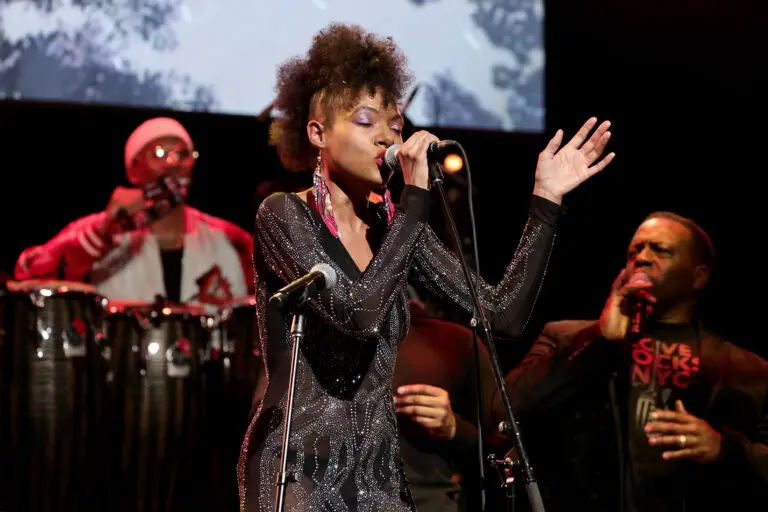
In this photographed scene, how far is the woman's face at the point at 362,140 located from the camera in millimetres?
2803

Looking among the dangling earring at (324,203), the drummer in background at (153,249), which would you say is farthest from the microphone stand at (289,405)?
the drummer in background at (153,249)

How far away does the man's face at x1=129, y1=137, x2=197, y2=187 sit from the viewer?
5957 mm

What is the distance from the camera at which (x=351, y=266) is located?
8.98 ft

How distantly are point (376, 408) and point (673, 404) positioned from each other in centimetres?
289

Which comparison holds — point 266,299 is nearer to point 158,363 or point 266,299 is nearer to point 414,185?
point 414,185

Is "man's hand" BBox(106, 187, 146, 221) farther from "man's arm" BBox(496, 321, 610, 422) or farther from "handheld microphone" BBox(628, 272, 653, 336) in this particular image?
"handheld microphone" BBox(628, 272, 653, 336)

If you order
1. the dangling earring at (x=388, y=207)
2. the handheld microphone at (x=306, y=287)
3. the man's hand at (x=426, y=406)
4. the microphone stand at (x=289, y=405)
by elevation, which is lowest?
the man's hand at (x=426, y=406)

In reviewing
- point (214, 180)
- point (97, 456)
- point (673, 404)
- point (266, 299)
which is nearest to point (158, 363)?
point (97, 456)

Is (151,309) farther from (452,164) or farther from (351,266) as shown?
(351,266)

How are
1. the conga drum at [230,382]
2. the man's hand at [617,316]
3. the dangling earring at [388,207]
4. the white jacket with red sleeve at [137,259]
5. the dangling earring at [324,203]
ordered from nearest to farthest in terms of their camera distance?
the dangling earring at [324,203], the dangling earring at [388,207], the man's hand at [617,316], the conga drum at [230,382], the white jacket with red sleeve at [137,259]

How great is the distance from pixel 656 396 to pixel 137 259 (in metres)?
3.05

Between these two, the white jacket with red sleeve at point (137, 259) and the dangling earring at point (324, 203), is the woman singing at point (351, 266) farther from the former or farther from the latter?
the white jacket with red sleeve at point (137, 259)

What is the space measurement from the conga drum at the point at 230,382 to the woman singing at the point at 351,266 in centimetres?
282

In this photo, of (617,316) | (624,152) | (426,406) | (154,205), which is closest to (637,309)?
(617,316)
